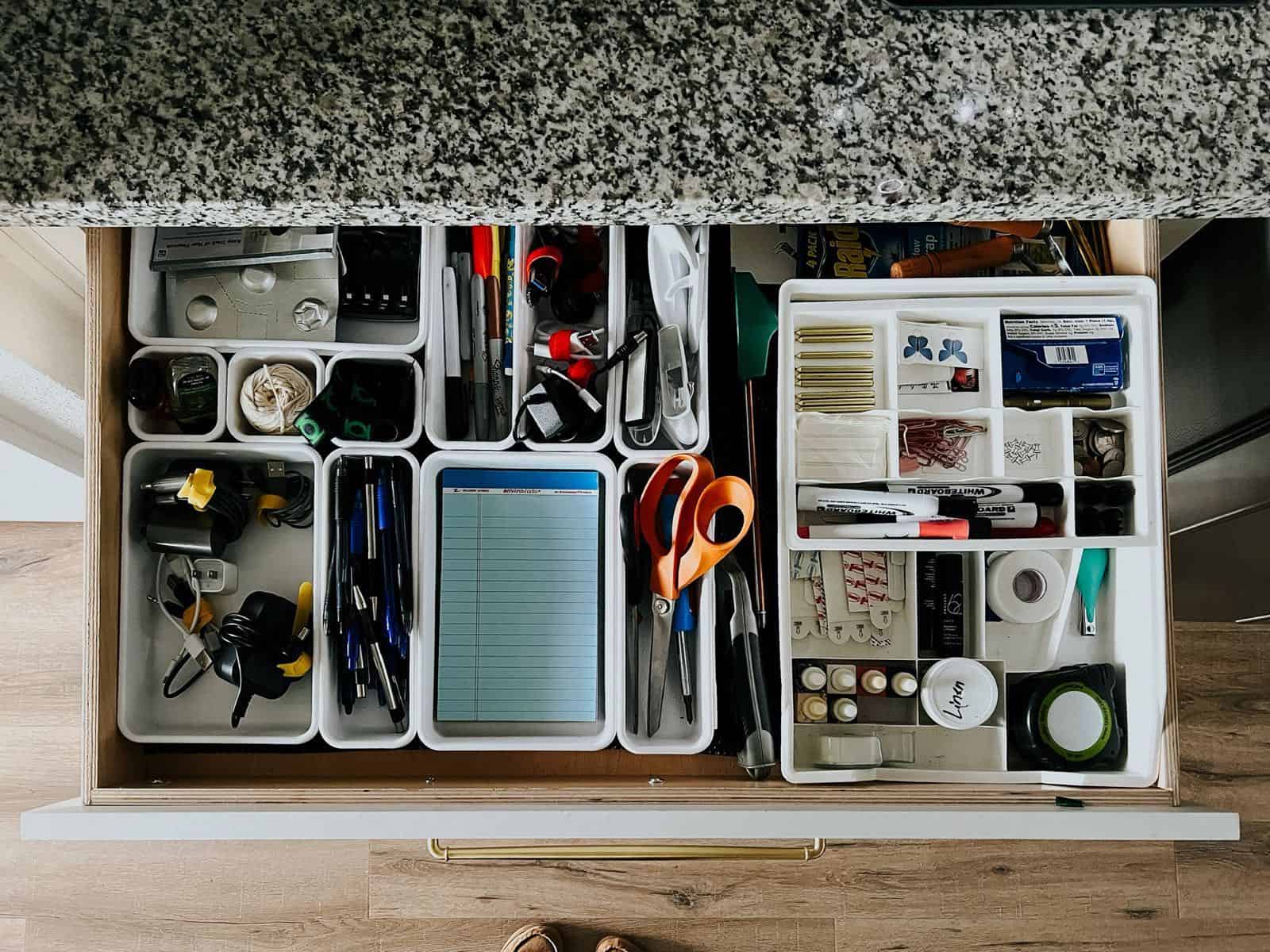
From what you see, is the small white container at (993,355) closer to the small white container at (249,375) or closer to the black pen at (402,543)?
the black pen at (402,543)

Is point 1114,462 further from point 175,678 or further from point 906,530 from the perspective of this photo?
point 175,678

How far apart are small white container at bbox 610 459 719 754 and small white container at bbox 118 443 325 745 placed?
1.19 ft

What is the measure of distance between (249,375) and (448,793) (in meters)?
0.55

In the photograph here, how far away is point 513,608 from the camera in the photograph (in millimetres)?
1093

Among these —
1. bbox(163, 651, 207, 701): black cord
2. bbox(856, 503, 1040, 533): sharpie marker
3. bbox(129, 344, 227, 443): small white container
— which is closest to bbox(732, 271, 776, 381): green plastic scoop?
bbox(856, 503, 1040, 533): sharpie marker

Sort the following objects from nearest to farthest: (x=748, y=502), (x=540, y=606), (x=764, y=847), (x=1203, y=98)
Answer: (x=1203, y=98), (x=748, y=502), (x=540, y=606), (x=764, y=847)

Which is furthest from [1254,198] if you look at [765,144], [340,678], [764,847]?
[764,847]

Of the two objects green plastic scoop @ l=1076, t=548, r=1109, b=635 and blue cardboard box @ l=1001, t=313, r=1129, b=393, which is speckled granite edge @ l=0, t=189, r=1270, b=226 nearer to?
blue cardboard box @ l=1001, t=313, r=1129, b=393

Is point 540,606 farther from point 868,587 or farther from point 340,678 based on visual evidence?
point 868,587

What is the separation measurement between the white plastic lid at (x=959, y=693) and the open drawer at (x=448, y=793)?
0.08m

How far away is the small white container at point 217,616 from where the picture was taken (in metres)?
1.05

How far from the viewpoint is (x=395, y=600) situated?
1042 mm

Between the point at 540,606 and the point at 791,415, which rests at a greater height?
the point at 791,415

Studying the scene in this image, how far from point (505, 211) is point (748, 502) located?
0.60 m
